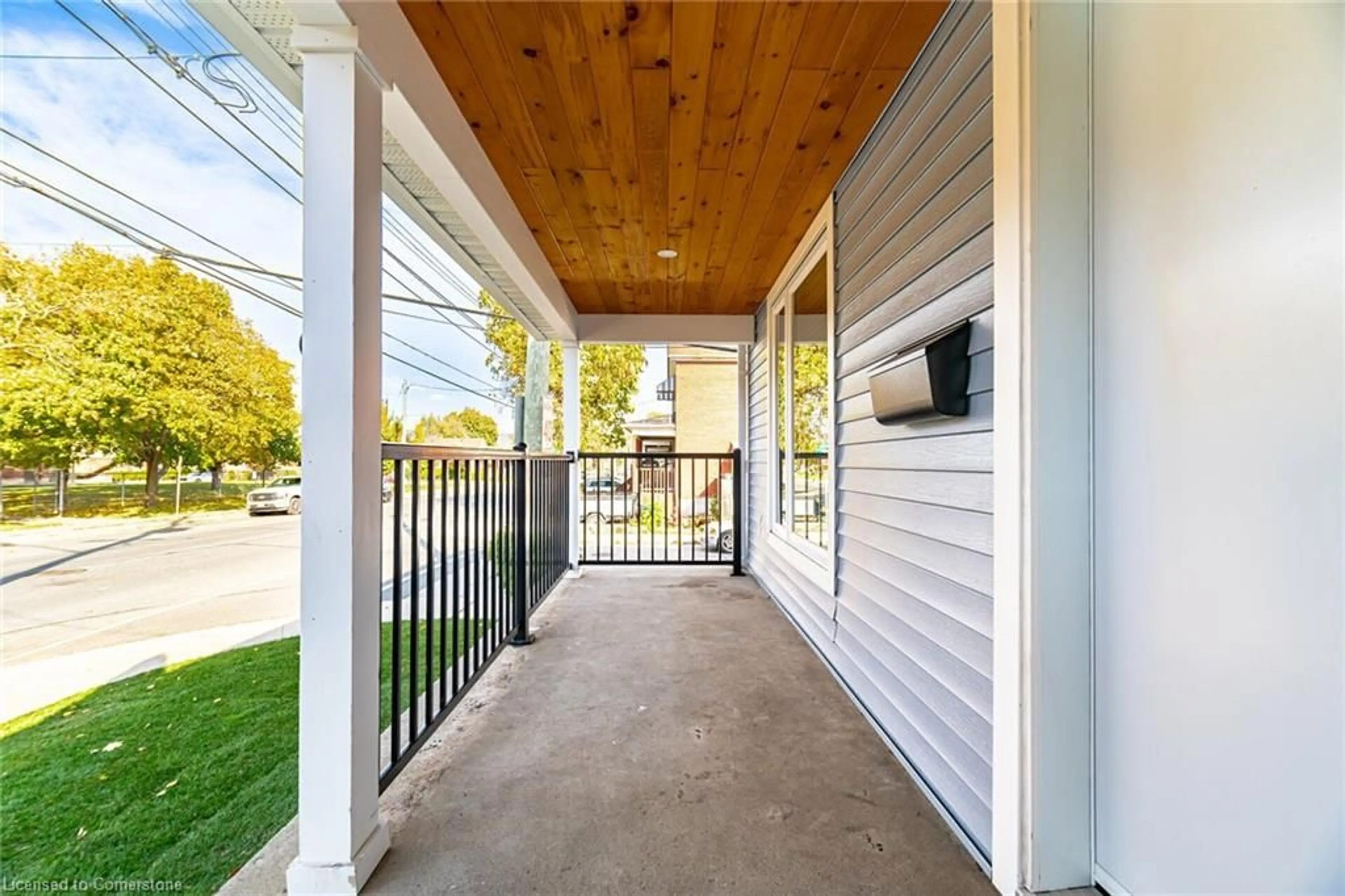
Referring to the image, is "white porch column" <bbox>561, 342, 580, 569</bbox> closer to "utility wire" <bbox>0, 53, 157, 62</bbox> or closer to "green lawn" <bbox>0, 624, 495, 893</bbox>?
"green lawn" <bbox>0, 624, 495, 893</bbox>

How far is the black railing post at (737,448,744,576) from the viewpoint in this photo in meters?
4.83

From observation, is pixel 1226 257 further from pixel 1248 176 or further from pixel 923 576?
pixel 923 576

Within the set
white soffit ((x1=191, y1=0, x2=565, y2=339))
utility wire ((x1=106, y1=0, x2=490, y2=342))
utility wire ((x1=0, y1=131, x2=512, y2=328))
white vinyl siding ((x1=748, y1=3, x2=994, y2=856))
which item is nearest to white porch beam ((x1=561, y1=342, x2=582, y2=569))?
white soffit ((x1=191, y1=0, x2=565, y2=339))

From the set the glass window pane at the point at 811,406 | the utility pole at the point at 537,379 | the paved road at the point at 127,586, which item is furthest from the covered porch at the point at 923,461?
the utility pole at the point at 537,379

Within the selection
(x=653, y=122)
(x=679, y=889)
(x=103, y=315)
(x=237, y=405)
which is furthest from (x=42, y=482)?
(x=679, y=889)

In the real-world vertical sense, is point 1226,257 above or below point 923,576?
above

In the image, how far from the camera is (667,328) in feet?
16.1

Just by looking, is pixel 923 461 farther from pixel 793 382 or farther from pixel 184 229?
pixel 184 229

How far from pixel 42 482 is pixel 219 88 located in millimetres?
3239

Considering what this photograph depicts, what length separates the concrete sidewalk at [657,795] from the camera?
1.28 metres

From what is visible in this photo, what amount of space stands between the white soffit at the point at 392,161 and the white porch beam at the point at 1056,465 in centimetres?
172

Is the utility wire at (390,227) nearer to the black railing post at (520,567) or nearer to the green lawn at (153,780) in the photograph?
the black railing post at (520,567)

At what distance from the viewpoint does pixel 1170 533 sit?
0.96 meters

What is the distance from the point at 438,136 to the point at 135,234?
563cm
